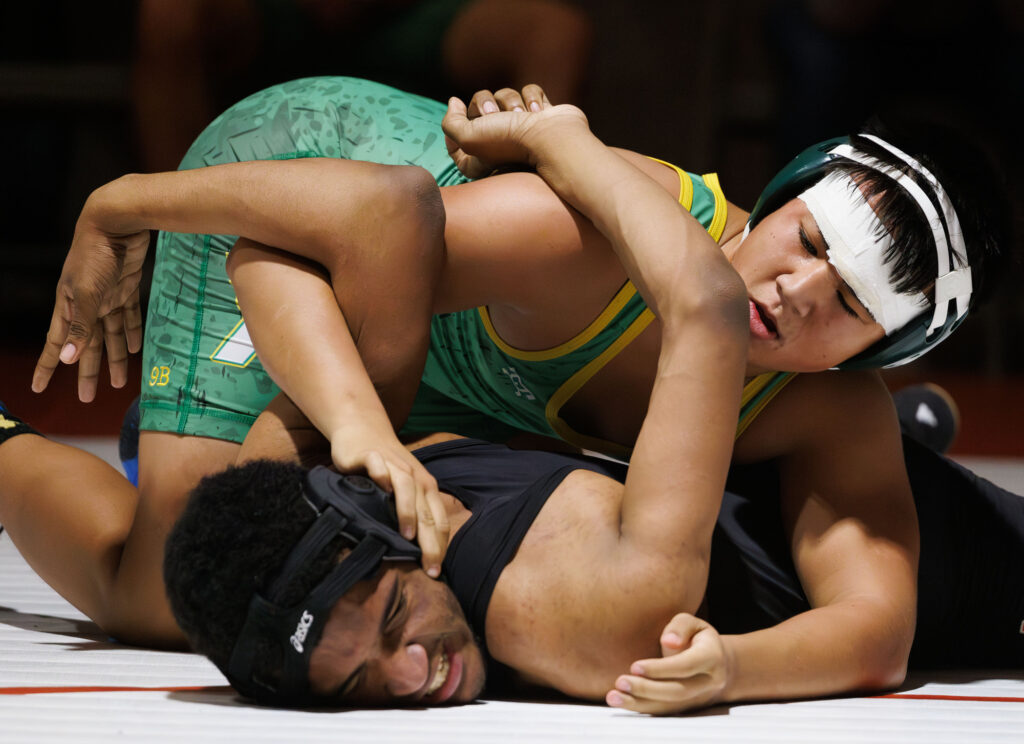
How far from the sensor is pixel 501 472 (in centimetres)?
147

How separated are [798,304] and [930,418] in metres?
1.23

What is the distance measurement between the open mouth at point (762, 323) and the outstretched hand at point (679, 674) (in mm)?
392

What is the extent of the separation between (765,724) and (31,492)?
3.73 feet

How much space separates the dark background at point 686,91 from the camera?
172 inches

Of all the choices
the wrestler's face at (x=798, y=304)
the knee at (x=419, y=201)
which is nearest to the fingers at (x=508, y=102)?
the knee at (x=419, y=201)

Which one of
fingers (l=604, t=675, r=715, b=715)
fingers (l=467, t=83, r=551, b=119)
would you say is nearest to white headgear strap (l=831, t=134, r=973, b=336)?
fingers (l=467, t=83, r=551, b=119)

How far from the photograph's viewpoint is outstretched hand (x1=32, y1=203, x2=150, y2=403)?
Result: 159cm

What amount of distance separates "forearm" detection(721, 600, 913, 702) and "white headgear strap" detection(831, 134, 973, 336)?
0.37 meters

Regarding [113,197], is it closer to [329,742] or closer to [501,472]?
[501,472]

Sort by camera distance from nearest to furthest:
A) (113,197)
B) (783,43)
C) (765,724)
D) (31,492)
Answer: (765,724) < (113,197) < (31,492) < (783,43)

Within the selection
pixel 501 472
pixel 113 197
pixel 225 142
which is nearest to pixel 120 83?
pixel 225 142

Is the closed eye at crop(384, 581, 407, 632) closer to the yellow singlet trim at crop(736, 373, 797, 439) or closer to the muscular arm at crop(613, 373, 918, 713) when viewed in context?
the muscular arm at crop(613, 373, 918, 713)

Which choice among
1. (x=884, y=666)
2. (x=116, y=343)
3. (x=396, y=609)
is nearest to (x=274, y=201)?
(x=116, y=343)

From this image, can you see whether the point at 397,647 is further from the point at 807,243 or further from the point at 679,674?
the point at 807,243
